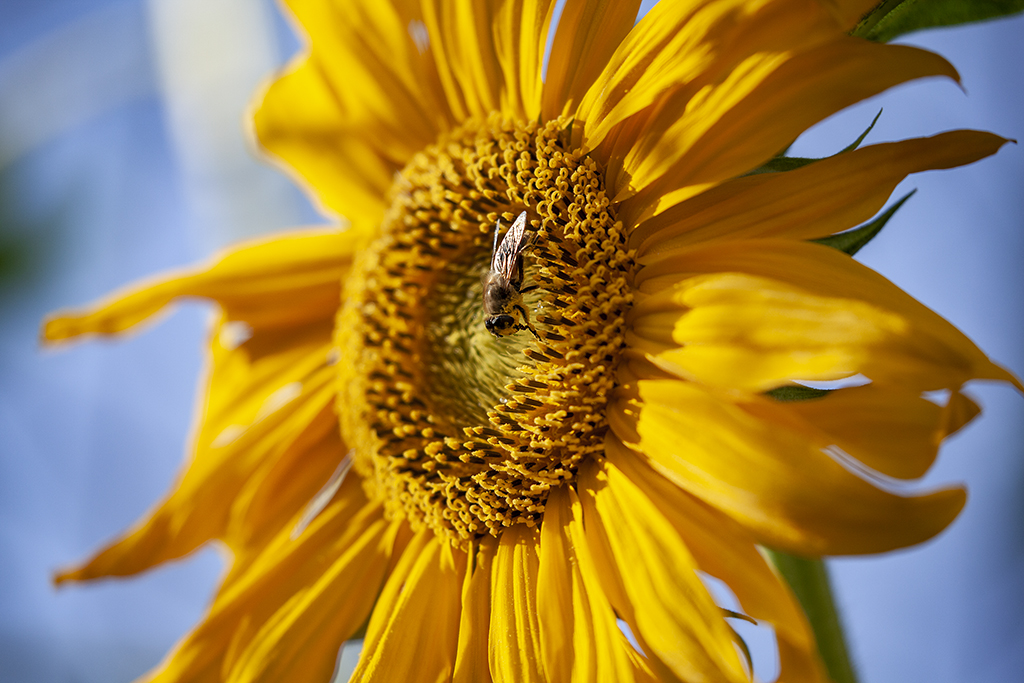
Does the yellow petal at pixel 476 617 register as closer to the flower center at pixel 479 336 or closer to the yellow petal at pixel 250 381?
the flower center at pixel 479 336

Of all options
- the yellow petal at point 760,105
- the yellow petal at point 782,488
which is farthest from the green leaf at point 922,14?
the yellow petal at point 782,488

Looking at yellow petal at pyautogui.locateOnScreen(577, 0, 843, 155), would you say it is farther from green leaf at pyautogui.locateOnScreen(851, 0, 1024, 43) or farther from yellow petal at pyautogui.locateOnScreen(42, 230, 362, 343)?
yellow petal at pyautogui.locateOnScreen(42, 230, 362, 343)

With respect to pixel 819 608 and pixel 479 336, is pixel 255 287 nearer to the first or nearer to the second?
pixel 479 336

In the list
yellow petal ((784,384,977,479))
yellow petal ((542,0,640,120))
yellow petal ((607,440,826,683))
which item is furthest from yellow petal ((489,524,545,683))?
yellow petal ((542,0,640,120))

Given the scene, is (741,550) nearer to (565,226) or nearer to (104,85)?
(565,226)

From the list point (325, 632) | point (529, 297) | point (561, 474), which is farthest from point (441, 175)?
point (325, 632)

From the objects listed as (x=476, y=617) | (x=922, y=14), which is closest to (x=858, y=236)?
(x=922, y=14)
